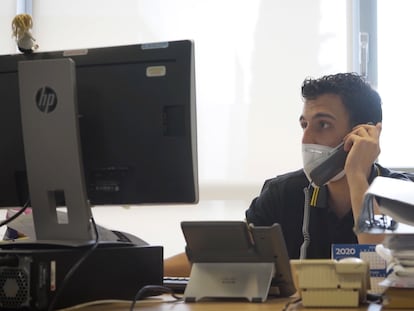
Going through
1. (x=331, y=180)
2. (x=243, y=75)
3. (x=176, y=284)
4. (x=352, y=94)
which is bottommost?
(x=176, y=284)

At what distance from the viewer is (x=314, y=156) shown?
193cm

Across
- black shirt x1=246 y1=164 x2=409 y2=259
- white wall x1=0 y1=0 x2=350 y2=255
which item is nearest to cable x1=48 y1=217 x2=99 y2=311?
black shirt x1=246 y1=164 x2=409 y2=259

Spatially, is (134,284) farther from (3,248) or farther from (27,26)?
(27,26)

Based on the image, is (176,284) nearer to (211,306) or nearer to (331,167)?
(211,306)

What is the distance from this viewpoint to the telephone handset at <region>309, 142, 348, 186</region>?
1902 millimetres

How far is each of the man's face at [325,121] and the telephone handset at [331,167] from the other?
5 cm

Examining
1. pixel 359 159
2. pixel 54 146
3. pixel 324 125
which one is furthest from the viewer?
pixel 324 125

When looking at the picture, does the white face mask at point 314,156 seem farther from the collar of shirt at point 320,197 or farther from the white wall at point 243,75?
the white wall at point 243,75

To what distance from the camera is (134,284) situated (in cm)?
125

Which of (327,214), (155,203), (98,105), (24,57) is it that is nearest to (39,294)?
(155,203)

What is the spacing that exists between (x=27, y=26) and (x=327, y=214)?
1084 mm

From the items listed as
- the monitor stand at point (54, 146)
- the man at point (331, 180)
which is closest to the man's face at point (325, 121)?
the man at point (331, 180)

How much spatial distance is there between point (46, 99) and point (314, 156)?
3.20 ft

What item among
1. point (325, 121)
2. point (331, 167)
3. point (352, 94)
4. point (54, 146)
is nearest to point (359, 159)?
point (331, 167)
